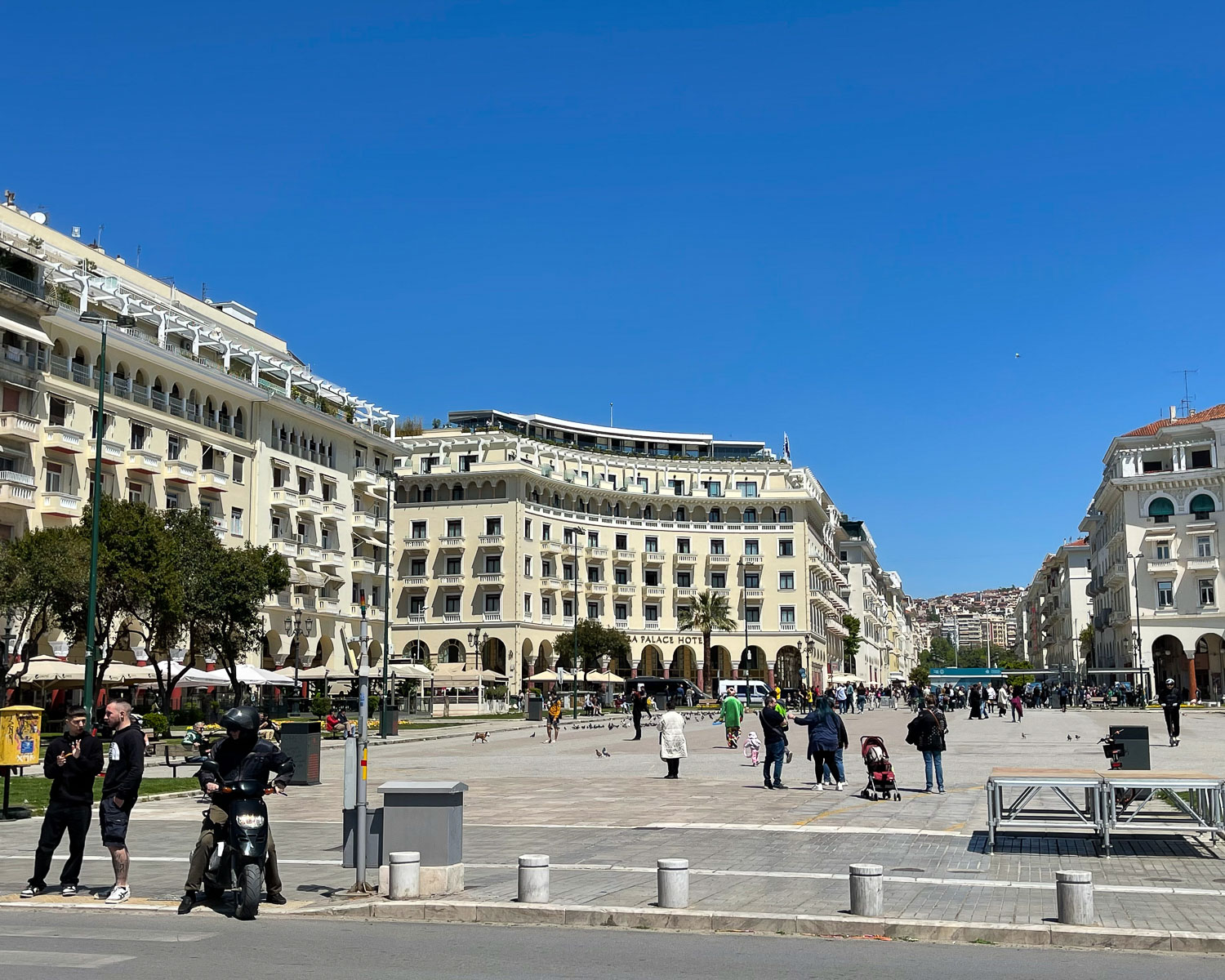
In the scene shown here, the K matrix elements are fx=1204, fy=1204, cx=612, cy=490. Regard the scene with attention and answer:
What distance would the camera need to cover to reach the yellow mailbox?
16.1 m

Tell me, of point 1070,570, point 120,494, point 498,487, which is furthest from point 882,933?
point 1070,570

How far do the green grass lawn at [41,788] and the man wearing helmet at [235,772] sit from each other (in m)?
9.41

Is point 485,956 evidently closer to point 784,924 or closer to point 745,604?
point 784,924

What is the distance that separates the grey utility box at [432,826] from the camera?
10375mm

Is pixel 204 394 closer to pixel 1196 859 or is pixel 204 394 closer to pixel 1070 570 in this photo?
pixel 1196 859

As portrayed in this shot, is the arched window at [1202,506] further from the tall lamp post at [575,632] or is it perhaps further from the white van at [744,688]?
the tall lamp post at [575,632]

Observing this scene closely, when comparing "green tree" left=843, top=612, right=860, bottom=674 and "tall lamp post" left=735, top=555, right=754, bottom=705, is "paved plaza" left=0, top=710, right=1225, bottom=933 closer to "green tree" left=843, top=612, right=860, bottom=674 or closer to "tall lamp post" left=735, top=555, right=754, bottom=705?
"tall lamp post" left=735, top=555, right=754, bottom=705

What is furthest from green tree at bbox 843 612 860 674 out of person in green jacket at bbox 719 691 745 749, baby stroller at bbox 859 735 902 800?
baby stroller at bbox 859 735 902 800

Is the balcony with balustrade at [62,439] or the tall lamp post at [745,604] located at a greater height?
the balcony with balustrade at [62,439]

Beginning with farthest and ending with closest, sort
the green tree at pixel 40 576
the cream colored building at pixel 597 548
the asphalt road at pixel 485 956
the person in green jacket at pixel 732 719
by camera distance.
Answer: the cream colored building at pixel 597 548 < the green tree at pixel 40 576 < the person in green jacket at pixel 732 719 < the asphalt road at pixel 485 956

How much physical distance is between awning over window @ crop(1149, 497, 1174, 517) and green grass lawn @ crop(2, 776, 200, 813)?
69724 millimetres

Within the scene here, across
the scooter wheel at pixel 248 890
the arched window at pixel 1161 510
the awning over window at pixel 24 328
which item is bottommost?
the scooter wheel at pixel 248 890

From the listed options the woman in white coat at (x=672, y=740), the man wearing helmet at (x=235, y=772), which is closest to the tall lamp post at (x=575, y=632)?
the woman in white coat at (x=672, y=740)

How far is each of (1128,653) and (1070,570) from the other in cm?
Answer: 5655
